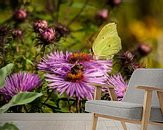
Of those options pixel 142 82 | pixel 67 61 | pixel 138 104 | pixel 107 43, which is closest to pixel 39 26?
pixel 67 61

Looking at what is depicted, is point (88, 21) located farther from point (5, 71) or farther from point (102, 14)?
point (5, 71)

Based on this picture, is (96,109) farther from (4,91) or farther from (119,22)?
(119,22)

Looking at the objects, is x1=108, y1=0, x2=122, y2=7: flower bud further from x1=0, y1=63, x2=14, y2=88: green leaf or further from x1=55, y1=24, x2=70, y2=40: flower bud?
x1=0, y1=63, x2=14, y2=88: green leaf

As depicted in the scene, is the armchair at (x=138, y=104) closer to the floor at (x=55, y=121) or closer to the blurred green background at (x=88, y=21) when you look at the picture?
the floor at (x=55, y=121)

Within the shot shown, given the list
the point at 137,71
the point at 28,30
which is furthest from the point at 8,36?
the point at 137,71

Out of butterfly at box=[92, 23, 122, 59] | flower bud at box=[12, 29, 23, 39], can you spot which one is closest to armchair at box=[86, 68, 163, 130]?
butterfly at box=[92, 23, 122, 59]
